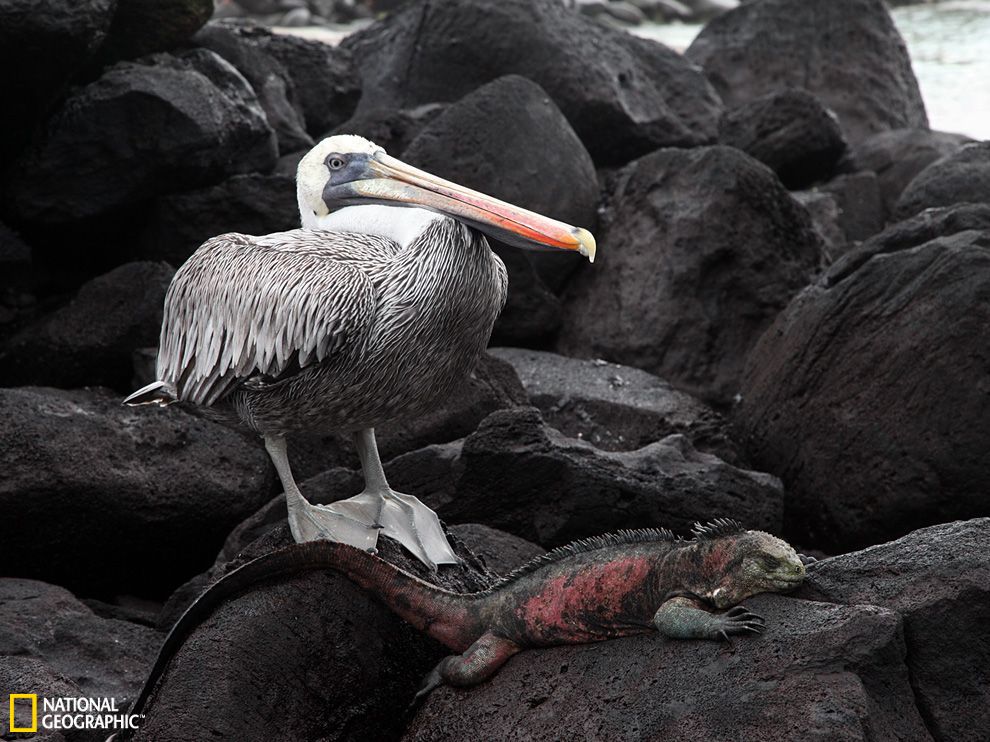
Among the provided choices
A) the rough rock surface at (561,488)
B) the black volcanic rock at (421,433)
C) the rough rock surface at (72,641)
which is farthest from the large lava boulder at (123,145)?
the rough rock surface at (561,488)

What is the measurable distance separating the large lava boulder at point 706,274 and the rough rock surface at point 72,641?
4.47 m

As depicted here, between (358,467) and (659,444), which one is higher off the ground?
(659,444)

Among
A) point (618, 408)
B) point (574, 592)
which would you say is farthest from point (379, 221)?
point (618, 408)

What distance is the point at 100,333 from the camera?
845 cm

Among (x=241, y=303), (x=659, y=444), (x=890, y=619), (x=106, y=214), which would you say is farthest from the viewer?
(x=106, y=214)

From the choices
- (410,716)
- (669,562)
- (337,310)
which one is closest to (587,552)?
(669,562)

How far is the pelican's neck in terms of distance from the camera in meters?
5.20

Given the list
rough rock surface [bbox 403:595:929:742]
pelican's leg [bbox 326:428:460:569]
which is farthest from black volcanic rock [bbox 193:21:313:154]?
rough rock surface [bbox 403:595:929:742]

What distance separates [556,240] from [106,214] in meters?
5.30

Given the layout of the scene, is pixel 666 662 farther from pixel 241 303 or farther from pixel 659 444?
pixel 659 444

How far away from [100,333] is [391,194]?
381cm

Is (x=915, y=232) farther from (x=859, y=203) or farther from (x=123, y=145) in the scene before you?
(x=123, y=145)

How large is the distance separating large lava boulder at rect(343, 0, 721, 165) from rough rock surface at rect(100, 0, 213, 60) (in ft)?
8.83

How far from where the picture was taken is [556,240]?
4711mm
